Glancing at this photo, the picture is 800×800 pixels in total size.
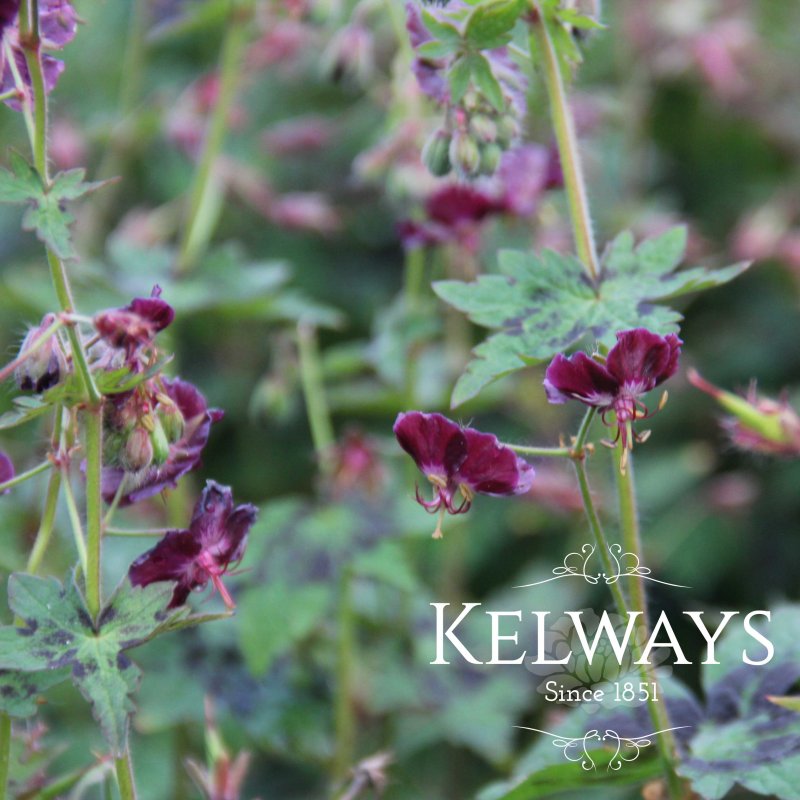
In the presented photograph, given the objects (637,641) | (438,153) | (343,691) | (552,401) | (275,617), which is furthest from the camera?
(343,691)

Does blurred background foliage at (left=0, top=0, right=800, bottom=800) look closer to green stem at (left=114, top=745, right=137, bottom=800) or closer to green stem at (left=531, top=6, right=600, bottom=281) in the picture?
green stem at (left=114, top=745, right=137, bottom=800)

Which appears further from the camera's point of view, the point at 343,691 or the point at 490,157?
the point at 343,691

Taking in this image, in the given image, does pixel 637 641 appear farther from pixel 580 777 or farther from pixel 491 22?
pixel 491 22

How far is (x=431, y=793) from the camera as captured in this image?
1.86 metres

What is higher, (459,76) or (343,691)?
(459,76)

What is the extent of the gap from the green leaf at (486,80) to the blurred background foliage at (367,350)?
349mm

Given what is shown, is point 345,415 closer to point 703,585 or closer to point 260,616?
point 703,585

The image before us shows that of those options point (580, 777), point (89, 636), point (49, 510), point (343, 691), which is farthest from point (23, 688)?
point (343, 691)

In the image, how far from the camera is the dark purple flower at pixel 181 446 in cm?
91

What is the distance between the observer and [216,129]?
1.85 meters

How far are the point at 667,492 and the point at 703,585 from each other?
220 mm

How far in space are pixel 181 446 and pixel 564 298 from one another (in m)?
0.40

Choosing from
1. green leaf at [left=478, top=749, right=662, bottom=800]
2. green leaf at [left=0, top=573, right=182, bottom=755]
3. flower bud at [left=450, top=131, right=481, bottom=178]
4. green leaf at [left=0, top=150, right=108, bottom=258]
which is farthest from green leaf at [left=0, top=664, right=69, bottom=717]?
flower bud at [left=450, top=131, right=481, bottom=178]

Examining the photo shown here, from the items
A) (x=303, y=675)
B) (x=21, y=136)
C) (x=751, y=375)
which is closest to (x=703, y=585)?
(x=751, y=375)
